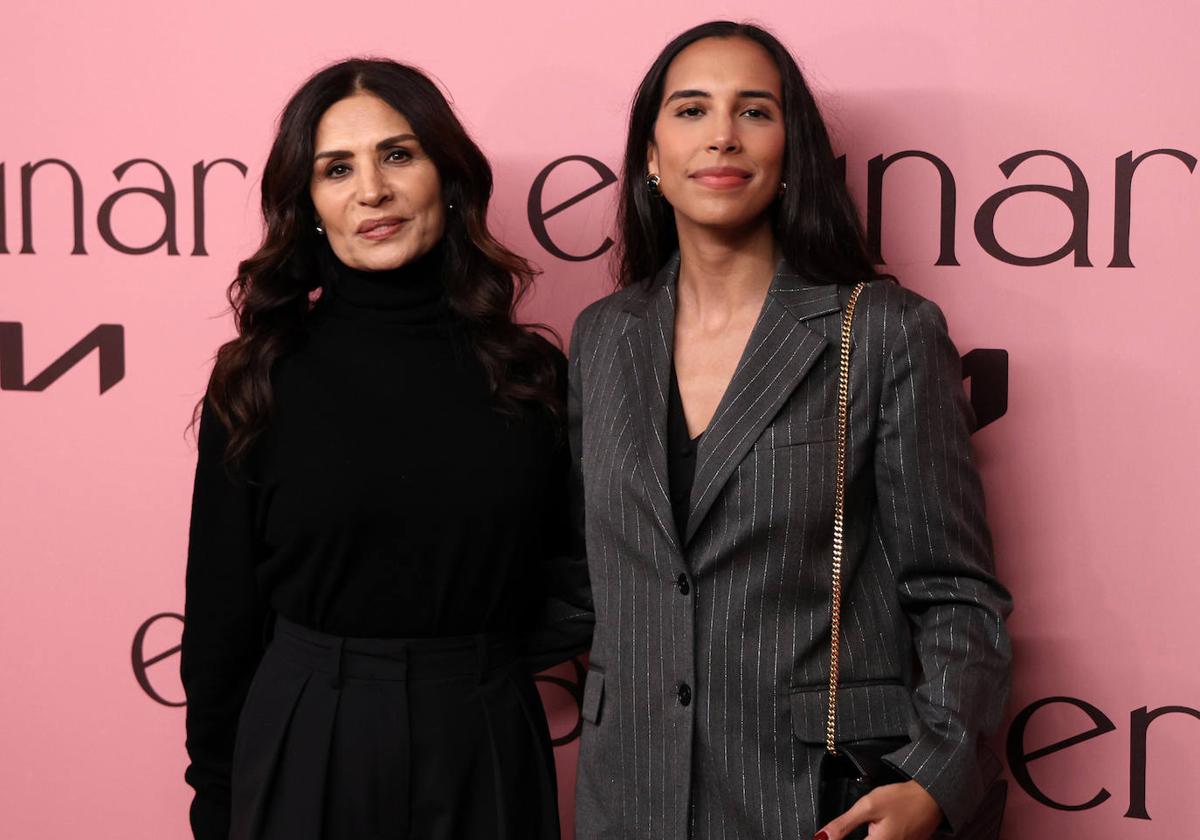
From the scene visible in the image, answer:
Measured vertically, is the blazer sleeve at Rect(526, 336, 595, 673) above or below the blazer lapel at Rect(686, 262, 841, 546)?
below

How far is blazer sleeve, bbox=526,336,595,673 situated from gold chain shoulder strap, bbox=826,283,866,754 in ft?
1.49

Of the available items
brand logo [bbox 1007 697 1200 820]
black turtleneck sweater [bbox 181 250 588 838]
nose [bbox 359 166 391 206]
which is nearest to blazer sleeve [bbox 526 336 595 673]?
black turtleneck sweater [bbox 181 250 588 838]

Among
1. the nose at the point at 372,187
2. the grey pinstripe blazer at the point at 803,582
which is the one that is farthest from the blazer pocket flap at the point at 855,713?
the nose at the point at 372,187

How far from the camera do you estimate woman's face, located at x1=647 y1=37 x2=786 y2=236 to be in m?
1.70

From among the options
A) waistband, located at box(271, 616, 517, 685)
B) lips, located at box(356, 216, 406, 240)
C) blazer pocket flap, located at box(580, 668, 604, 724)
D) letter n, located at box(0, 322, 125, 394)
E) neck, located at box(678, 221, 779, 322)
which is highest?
lips, located at box(356, 216, 406, 240)

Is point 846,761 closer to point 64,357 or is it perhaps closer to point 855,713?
point 855,713

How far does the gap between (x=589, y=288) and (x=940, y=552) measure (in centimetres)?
89

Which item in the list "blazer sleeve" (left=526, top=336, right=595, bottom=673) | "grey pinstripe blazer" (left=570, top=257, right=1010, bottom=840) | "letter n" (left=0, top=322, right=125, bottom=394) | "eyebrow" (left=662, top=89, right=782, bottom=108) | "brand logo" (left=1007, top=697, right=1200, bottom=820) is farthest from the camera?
"letter n" (left=0, top=322, right=125, bottom=394)

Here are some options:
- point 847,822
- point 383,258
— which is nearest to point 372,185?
point 383,258

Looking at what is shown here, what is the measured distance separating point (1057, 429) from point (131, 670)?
1.79 m

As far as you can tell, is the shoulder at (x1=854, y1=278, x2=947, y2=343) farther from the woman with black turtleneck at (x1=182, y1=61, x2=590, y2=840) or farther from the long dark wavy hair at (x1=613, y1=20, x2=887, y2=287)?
the woman with black turtleneck at (x1=182, y1=61, x2=590, y2=840)

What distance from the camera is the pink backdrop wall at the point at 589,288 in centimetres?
201

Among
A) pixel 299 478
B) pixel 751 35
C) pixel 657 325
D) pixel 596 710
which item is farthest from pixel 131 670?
pixel 751 35

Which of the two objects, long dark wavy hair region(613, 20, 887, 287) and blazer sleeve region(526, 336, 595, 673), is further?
blazer sleeve region(526, 336, 595, 673)
